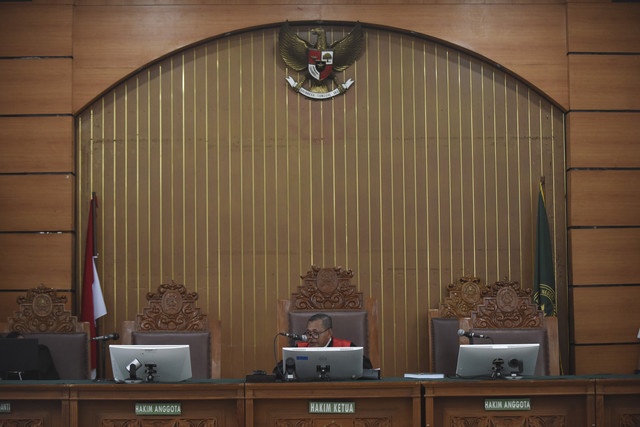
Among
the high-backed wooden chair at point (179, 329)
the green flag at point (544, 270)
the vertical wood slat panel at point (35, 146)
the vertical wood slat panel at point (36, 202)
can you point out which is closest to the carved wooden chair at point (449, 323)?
the green flag at point (544, 270)

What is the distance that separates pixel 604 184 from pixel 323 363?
318 centimetres

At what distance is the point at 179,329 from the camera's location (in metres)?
4.37

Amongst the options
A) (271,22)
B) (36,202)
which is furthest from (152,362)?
(271,22)

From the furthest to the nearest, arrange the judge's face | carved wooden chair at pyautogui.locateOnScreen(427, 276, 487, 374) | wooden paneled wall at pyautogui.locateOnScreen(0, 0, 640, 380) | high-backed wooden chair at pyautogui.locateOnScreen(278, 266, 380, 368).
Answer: wooden paneled wall at pyautogui.locateOnScreen(0, 0, 640, 380), carved wooden chair at pyautogui.locateOnScreen(427, 276, 487, 374), high-backed wooden chair at pyautogui.locateOnScreen(278, 266, 380, 368), the judge's face

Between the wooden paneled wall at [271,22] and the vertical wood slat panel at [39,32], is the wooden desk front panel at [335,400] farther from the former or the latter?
the vertical wood slat panel at [39,32]

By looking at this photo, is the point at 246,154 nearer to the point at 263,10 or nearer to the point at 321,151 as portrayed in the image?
the point at 321,151

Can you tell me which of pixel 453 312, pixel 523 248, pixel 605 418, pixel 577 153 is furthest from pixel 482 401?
pixel 577 153

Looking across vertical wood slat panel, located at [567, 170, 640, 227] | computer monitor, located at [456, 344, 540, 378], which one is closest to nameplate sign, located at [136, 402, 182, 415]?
computer monitor, located at [456, 344, 540, 378]

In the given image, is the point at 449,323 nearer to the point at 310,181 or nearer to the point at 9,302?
the point at 310,181

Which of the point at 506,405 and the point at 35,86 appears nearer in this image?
the point at 506,405

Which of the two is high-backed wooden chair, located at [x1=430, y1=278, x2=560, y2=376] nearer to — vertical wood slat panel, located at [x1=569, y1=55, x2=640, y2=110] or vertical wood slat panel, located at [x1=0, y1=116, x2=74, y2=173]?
vertical wood slat panel, located at [x1=569, y1=55, x2=640, y2=110]

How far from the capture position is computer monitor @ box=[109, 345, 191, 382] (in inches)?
136

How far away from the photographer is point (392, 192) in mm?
5590

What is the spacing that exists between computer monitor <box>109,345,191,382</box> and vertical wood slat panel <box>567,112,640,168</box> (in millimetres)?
3547
